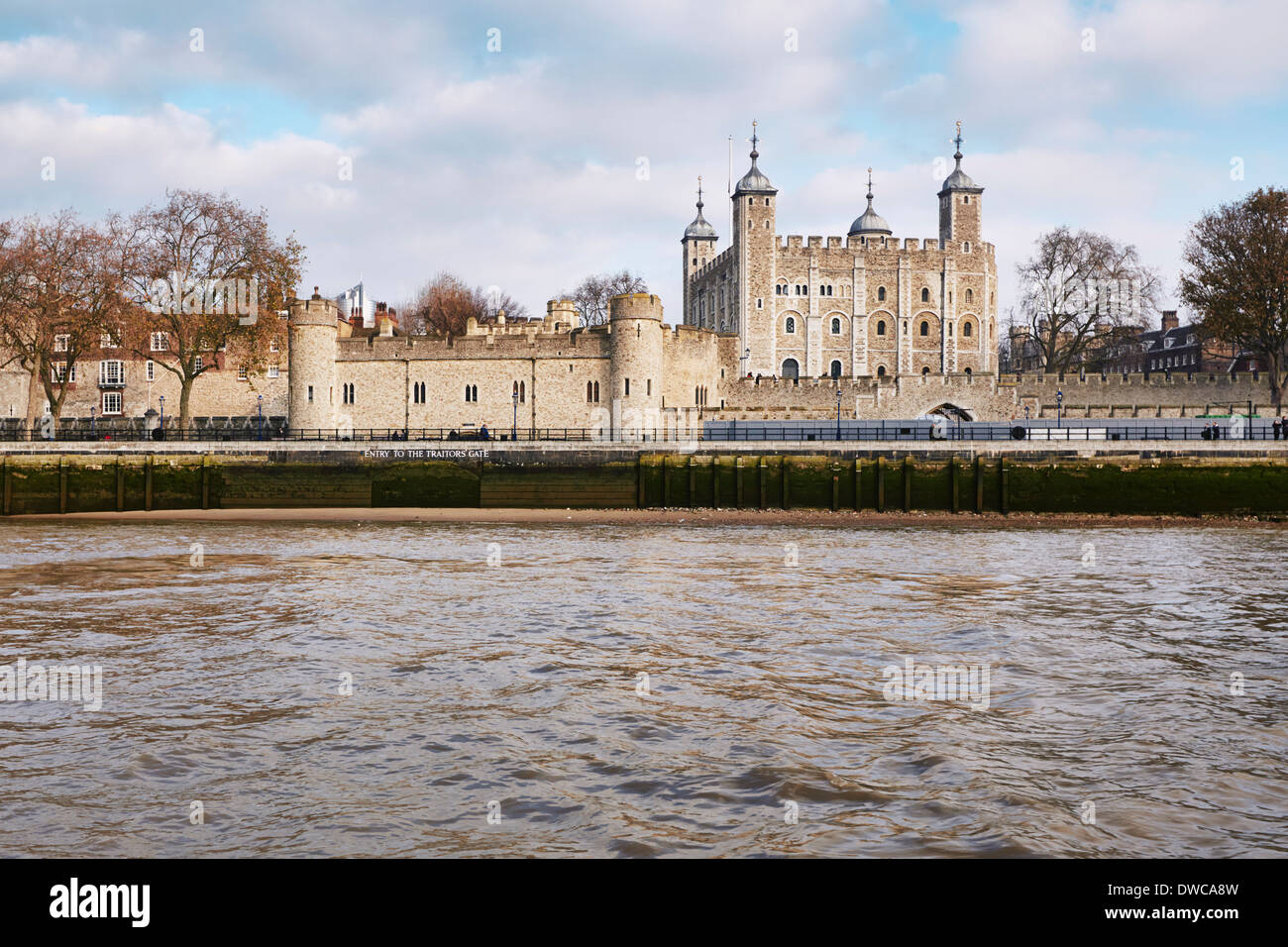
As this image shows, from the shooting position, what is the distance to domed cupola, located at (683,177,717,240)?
296ft

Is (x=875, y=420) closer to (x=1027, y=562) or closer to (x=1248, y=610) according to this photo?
(x=1027, y=562)

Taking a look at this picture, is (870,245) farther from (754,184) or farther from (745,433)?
(745,433)

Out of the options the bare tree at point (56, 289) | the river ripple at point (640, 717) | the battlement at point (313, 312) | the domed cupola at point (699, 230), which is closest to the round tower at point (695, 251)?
the domed cupola at point (699, 230)

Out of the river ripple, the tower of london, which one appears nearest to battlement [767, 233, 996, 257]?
the tower of london

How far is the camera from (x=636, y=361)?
156ft

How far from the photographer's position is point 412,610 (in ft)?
46.5

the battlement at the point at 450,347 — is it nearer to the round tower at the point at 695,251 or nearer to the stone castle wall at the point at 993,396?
the stone castle wall at the point at 993,396

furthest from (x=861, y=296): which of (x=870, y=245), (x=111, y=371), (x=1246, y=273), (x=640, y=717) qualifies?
(x=640, y=717)

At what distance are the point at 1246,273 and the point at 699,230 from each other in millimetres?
49939

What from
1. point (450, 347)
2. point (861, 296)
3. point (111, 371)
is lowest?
point (111, 371)

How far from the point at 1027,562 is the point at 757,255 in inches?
2122

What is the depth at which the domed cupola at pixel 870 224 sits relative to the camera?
3140 inches

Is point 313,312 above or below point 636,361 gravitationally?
above
